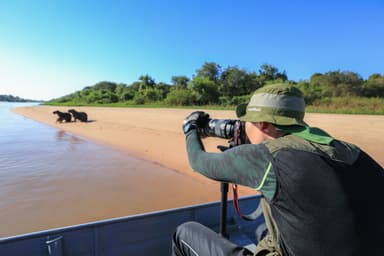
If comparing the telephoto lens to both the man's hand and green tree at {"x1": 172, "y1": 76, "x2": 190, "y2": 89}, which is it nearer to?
the man's hand

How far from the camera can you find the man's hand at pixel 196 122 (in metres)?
1.46

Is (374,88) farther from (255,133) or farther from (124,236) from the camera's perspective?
(255,133)

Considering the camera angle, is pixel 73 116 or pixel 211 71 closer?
pixel 73 116

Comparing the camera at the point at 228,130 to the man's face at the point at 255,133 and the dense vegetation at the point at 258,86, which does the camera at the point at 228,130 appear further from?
the dense vegetation at the point at 258,86

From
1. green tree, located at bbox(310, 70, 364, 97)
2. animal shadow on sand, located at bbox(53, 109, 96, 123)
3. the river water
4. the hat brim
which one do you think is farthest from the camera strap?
green tree, located at bbox(310, 70, 364, 97)

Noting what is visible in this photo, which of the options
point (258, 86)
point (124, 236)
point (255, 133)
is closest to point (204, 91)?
point (258, 86)

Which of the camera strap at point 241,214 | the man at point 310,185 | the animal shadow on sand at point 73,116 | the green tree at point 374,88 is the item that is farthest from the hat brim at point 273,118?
the green tree at point 374,88

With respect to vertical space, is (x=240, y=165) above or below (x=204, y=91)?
below

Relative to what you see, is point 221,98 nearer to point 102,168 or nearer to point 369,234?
point 102,168

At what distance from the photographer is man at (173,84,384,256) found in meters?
0.85

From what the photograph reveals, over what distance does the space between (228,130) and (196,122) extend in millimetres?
188

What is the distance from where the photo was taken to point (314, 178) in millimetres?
850

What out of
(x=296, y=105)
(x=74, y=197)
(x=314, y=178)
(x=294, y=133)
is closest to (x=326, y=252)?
(x=314, y=178)

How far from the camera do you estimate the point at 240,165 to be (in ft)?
3.30
